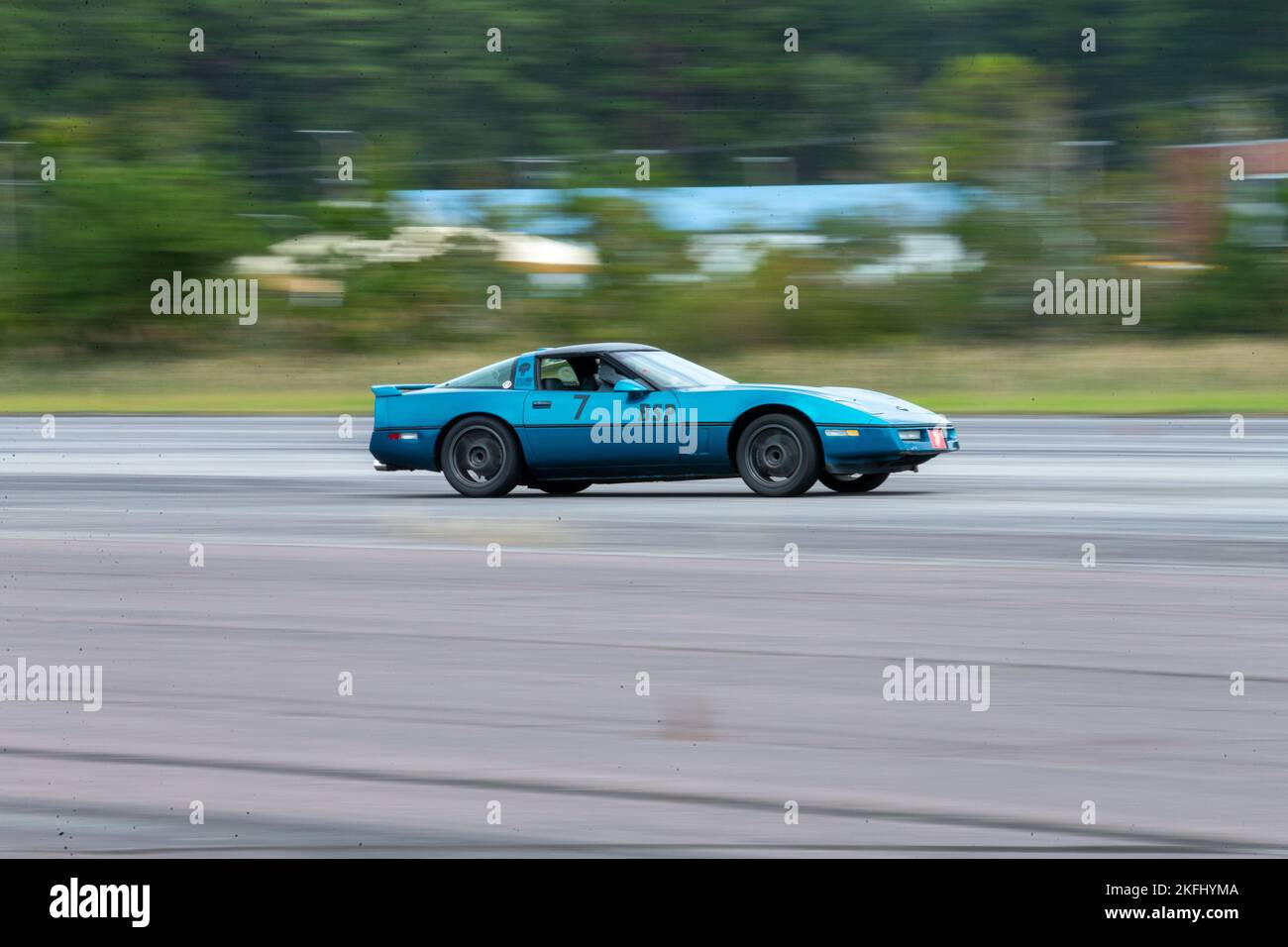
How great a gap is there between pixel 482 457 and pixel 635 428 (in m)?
1.40

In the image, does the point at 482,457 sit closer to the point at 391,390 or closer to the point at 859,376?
the point at 391,390

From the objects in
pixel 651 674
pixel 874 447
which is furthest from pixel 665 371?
pixel 651 674

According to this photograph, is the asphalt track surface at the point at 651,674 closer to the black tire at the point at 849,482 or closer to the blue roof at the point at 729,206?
the black tire at the point at 849,482

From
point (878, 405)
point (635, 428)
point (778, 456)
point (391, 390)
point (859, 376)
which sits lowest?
point (778, 456)

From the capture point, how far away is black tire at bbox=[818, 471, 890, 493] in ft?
48.8

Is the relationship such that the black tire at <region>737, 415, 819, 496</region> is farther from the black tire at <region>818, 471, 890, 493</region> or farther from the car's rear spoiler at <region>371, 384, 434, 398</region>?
the car's rear spoiler at <region>371, 384, 434, 398</region>

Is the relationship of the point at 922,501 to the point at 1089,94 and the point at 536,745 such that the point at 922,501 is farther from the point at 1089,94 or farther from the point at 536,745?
the point at 1089,94

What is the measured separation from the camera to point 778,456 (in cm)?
1415

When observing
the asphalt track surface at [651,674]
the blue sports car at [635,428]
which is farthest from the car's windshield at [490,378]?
the asphalt track surface at [651,674]

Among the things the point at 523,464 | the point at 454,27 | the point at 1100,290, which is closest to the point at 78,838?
the point at 523,464

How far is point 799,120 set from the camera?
4625 cm

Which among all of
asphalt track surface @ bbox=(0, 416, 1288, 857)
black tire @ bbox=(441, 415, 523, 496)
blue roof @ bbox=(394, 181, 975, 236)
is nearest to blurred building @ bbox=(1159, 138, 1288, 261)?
blue roof @ bbox=(394, 181, 975, 236)

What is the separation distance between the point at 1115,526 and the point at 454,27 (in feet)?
127

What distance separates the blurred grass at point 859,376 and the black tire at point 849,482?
1265cm
